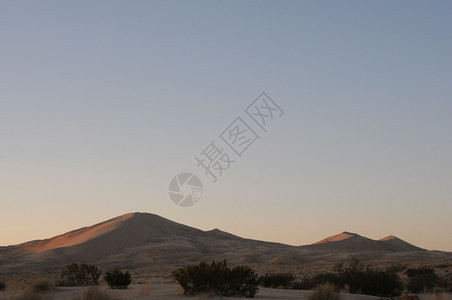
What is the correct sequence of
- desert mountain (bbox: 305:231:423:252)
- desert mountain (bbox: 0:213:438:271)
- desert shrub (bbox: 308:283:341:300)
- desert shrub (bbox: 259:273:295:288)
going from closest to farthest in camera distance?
desert shrub (bbox: 308:283:341:300)
desert shrub (bbox: 259:273:295:288)
desert mountain (bbox: 0:213:438:271)
desert mountain (bbox: 305:231:423:252)

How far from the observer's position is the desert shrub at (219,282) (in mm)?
17453

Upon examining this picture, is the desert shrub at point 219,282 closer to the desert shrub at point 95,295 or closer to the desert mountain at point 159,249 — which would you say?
the desert shrub at point 95,295

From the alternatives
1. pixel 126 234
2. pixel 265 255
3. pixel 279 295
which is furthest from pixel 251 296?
pixel 126 234

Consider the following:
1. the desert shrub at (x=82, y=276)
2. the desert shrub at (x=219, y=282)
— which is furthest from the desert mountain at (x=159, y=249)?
the desert shrub at (x=219, y=282)

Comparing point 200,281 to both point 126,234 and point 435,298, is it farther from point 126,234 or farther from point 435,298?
point 126,234

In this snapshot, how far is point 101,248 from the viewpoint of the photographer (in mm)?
89312

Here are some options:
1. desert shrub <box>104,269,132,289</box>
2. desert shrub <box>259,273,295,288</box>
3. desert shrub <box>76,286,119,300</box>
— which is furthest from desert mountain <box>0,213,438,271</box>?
desert shrub <box>76,286,119,300</box>

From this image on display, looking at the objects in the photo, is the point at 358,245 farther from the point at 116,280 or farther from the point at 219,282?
the point at 219,282

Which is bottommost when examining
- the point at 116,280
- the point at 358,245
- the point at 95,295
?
the point at 95,295

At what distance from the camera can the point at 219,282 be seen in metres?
17.5

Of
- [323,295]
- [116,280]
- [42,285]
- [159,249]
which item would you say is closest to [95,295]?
[323,295]

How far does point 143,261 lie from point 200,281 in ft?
181

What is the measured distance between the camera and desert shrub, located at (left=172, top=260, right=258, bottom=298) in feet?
57.3

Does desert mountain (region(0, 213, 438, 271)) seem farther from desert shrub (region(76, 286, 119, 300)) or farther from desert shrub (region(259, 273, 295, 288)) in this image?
desert shrub (region(76, 286, 119, 300))
